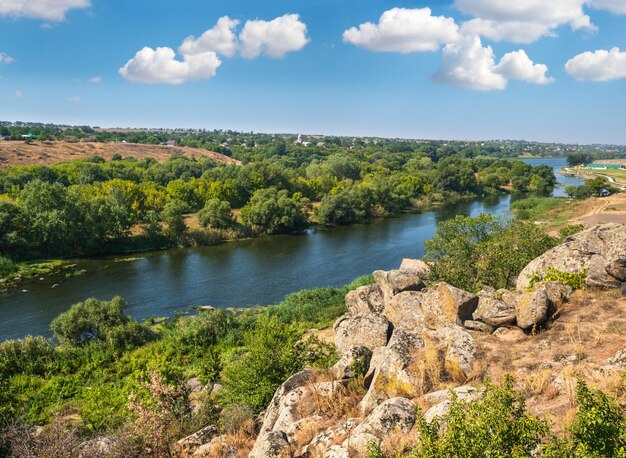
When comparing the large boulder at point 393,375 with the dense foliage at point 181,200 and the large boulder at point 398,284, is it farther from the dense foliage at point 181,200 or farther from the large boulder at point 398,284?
the dense foliage at point 181,200

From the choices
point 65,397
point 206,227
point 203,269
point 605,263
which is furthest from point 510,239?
point 206,227

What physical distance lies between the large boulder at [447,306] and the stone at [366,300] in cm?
517

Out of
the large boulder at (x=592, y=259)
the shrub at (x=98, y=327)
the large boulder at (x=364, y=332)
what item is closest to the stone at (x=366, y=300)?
the large boulder at (x=364, y=332)

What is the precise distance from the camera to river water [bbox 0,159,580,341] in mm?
36656

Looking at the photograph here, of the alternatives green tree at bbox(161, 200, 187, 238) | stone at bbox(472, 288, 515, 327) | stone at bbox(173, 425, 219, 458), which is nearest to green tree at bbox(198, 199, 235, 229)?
green tree at bbox(161, 200, 187, 238)

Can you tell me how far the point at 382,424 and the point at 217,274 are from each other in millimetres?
38601

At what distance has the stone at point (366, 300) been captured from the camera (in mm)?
22891

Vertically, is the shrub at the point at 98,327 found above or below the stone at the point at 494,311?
below

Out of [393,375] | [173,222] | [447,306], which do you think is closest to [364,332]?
[447,306]

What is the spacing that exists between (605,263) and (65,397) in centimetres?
2640

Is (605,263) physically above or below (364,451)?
above

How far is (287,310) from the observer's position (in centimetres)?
3297

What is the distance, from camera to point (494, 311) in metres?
16.0

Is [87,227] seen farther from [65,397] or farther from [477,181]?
[477,181]
